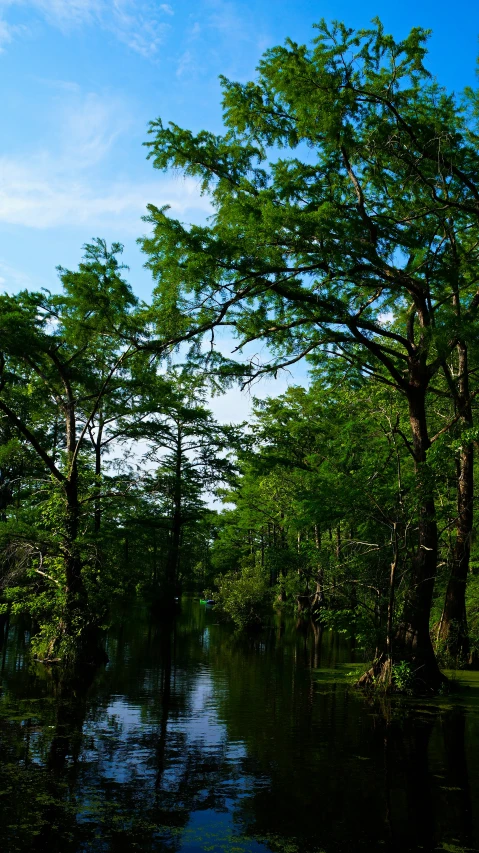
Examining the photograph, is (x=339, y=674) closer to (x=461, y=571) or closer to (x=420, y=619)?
(x=461, y=571)

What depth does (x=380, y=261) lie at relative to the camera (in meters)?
9.60

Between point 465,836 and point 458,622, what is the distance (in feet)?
32.4

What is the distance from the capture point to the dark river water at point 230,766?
5.45 meters

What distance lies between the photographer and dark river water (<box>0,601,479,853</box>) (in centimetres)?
545

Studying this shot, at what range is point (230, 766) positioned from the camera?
748 cm

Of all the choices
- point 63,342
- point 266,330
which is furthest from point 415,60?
point 63,342

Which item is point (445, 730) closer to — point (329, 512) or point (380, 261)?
point (329, 512)

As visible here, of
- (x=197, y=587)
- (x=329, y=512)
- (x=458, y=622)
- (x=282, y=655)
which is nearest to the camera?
(x=329, y=512)

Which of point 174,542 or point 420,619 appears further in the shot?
point 174,542

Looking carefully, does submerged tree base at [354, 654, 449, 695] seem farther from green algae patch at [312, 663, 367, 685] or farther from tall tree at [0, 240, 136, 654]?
tall tree at [0, 240, 136, 654]

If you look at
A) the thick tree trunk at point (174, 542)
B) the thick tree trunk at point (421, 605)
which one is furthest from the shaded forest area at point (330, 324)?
the thick tree trunk at point (174, 542)

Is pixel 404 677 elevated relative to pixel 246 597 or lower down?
lower down

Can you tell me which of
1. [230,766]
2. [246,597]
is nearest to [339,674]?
[230,766]

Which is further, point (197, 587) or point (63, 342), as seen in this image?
point (197, 587)
